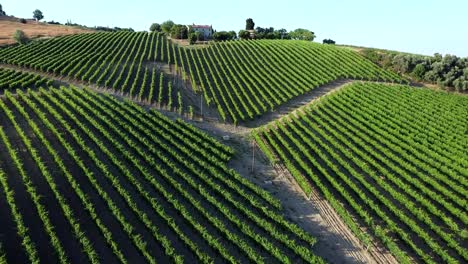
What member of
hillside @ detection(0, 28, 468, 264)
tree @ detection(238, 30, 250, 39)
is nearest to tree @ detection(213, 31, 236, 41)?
tree @ detection(238, 30, 250, 39)

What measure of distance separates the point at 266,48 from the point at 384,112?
42701 mm

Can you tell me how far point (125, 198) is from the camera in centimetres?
2991

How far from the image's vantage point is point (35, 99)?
45.9 m

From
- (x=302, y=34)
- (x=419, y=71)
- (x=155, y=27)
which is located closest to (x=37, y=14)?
(x=155, y=27)

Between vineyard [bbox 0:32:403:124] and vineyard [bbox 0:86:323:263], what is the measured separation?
1340 cm

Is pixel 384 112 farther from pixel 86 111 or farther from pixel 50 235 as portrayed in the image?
pixel 50 235

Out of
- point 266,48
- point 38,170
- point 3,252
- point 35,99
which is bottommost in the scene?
point 3,252

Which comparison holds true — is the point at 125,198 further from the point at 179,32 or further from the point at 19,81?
the point at 179,32

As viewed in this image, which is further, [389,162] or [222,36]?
[222,36]

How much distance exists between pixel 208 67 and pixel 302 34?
63529mm

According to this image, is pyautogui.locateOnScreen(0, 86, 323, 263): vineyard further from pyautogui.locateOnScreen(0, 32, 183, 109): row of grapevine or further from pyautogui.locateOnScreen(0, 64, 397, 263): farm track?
pyautogui.locateOnScreen(0, 32, 183, 109): row of grapevine

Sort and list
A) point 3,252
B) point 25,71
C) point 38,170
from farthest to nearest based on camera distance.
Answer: point 25,71 → point 38,170 → point 3,252

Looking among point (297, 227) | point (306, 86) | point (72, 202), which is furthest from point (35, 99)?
point (306, 86)

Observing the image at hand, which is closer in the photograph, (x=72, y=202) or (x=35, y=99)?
(x=72, y=202)
